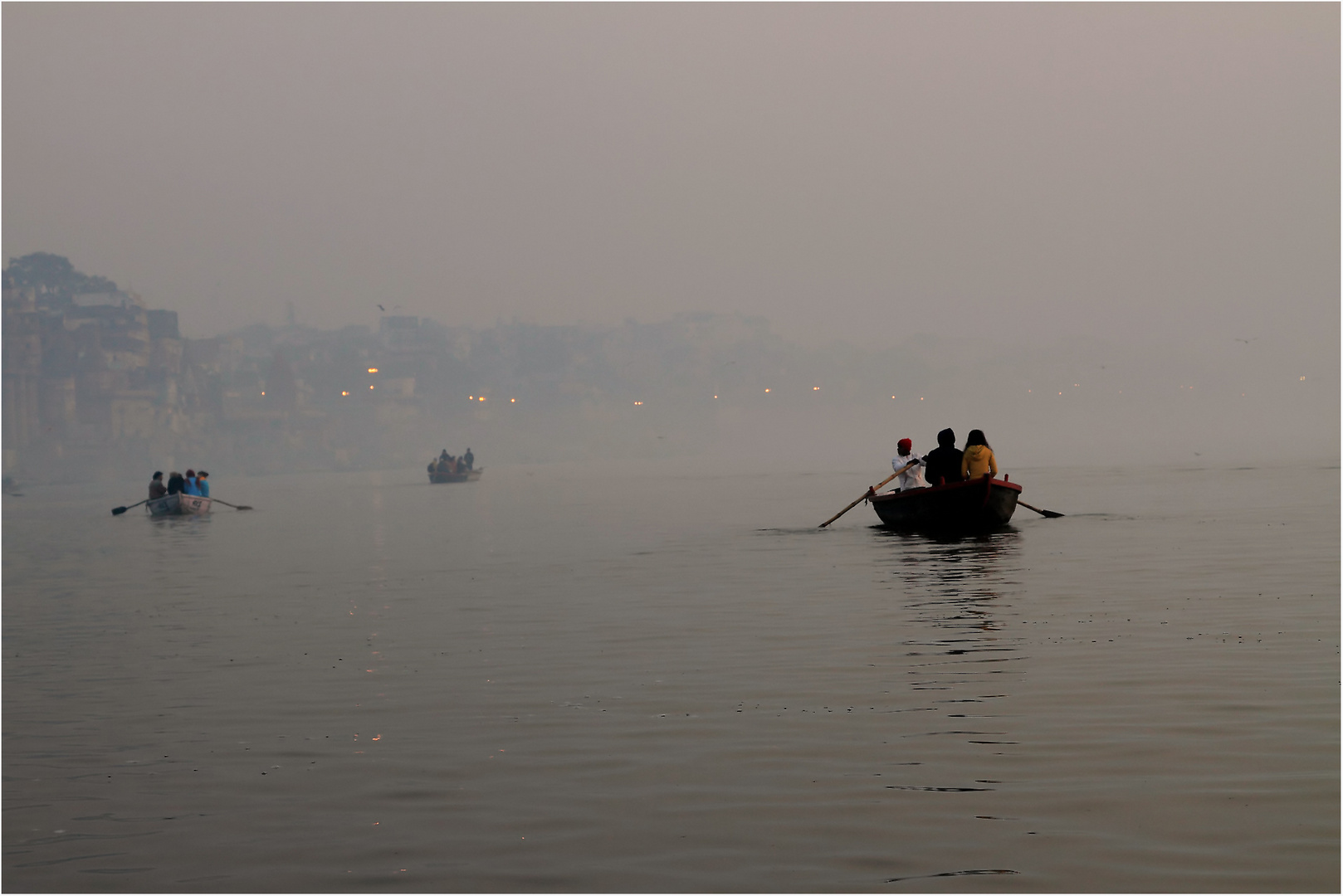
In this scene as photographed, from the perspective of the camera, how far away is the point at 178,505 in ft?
210

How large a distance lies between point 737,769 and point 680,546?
2796 cm

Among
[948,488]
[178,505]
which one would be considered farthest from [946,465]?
[178,505]

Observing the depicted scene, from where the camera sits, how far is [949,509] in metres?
34.1

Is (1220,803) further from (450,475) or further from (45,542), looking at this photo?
(450,475)

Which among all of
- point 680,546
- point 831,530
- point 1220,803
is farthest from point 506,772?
point 831,530

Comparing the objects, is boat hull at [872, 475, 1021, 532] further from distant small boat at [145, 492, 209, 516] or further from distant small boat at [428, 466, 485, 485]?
distant small boat at [428, 466, 485, 485]

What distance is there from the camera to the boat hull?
33.5m

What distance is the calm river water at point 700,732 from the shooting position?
27.6 feet

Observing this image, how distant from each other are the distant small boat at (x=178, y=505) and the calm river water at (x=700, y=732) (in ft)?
117

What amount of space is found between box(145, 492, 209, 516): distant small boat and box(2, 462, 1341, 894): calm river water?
35.5m

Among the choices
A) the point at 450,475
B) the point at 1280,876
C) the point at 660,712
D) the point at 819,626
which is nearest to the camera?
the point at 1280,876

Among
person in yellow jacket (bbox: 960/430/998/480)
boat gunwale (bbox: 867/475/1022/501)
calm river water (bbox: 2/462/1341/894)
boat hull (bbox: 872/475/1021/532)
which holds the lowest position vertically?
calm river water (bbox: 2/462/1341/894)

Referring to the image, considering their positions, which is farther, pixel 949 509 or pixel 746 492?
pixel 746 492

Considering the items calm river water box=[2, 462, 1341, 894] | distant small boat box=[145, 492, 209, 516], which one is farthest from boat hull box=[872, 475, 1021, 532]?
distant small boat box=[145, 492, 209, 516]
